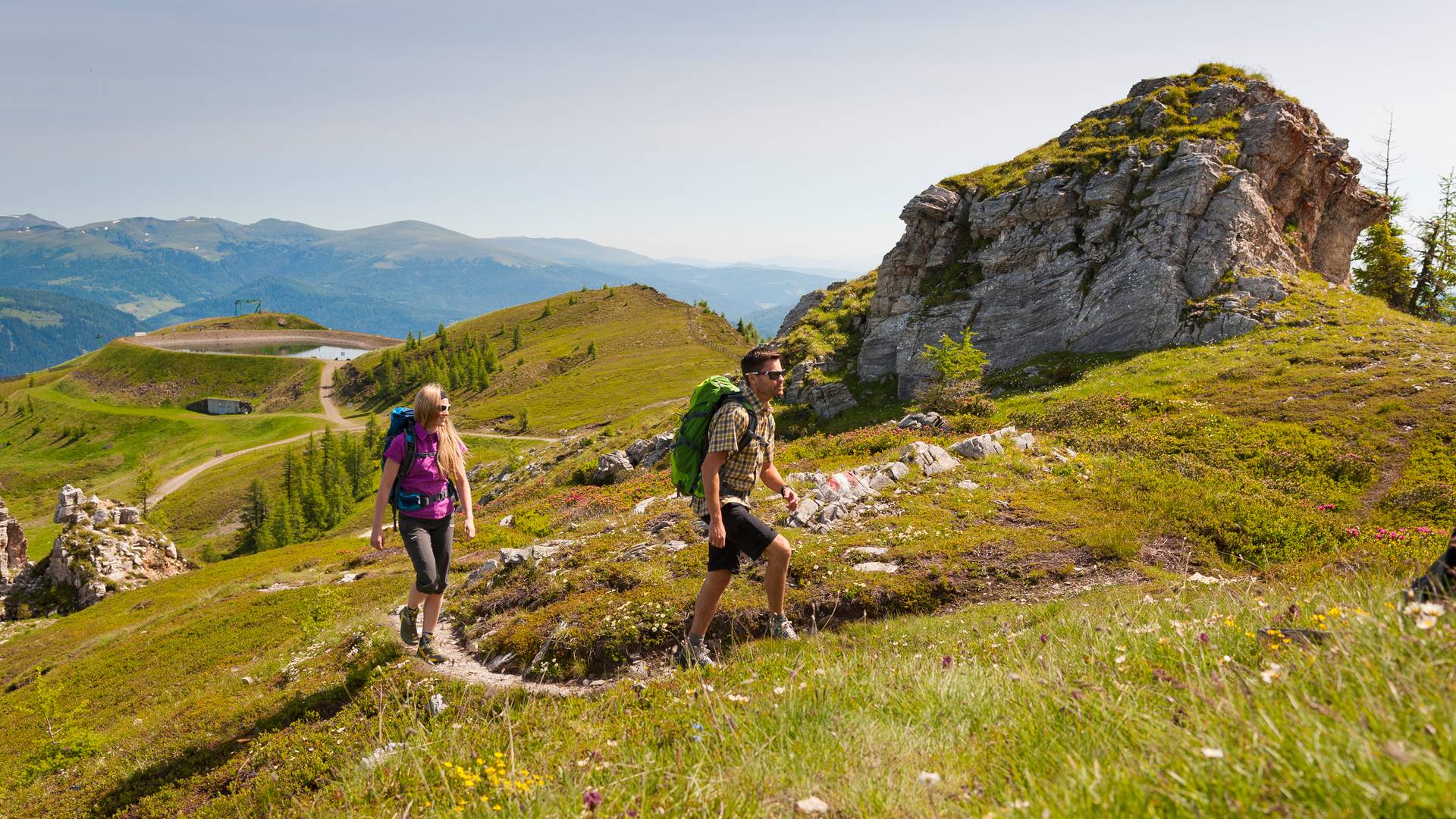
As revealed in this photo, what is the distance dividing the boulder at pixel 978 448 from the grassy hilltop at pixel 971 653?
1028 millimetres

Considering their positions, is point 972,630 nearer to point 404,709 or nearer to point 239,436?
point 404,709

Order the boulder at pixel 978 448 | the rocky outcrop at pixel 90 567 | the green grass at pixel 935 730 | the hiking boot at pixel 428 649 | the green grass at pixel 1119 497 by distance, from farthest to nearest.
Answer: the rocky outcrop at pixel 90 567
the boulder at pixel 978 448
the green grass at pixel 1119 497
the hiking boot at pixel 428 649
the green grass at pixel 935 730

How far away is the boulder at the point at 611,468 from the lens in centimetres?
3812

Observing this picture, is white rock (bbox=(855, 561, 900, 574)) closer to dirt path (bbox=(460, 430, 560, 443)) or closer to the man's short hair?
the man's short hair

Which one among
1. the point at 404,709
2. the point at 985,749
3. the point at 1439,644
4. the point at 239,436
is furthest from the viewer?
the point at 239,436

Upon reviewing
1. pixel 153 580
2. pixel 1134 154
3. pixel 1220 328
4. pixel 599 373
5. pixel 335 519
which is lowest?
pixel 335 519

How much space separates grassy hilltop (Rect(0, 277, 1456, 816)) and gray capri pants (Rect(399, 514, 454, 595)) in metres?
1.44

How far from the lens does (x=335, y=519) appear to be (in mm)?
100062

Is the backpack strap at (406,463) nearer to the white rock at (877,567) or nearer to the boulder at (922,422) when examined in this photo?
the white rock at (877,567)

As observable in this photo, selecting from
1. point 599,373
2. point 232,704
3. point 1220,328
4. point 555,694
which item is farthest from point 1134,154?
point 599,373

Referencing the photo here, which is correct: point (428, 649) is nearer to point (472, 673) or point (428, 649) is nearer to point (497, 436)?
point (472, 673)

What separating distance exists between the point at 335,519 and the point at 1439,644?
11700 cm

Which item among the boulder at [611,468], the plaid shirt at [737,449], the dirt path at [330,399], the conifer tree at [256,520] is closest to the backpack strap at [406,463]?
the plaid shirt at [737,449]

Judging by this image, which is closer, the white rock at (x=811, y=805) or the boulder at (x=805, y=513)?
the white rock at (x=811, y=805)
